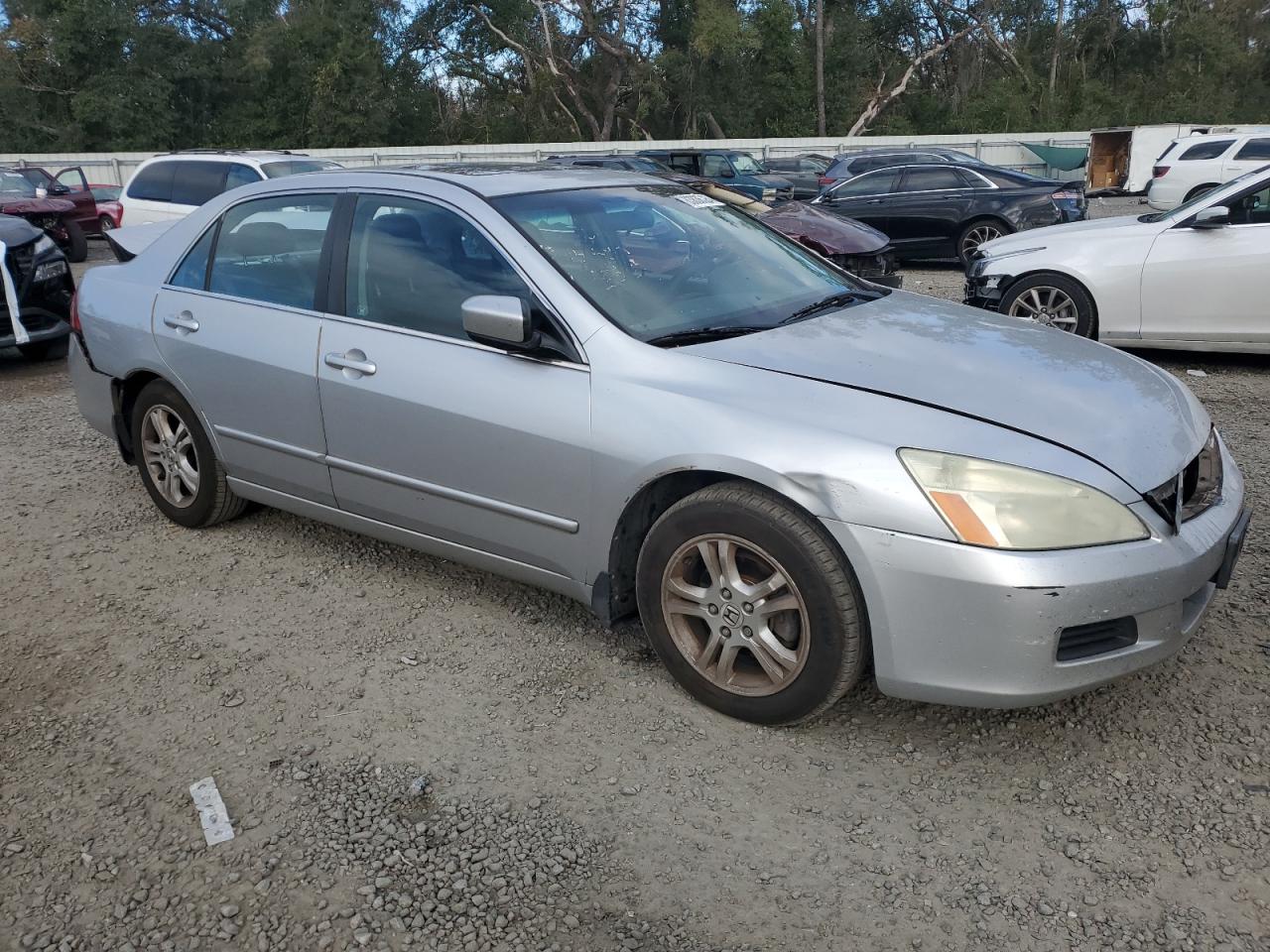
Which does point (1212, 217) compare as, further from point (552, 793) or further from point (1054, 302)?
point (552, 793)

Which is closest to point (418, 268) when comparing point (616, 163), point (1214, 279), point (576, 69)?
point (1214, 279)

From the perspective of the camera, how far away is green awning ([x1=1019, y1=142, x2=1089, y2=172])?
2986 cm

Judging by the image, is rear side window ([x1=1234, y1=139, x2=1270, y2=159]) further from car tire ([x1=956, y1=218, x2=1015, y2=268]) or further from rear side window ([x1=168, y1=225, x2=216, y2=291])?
rear side window ([x1=168, y1=225, x2=216, y2=291])

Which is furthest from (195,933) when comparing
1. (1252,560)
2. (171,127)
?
(171,127)

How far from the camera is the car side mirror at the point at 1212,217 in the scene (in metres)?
7.17

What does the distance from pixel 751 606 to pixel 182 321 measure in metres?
2.83

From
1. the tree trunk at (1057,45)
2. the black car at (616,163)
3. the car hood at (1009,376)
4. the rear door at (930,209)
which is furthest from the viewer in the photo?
the tree trunk at (1057,45)

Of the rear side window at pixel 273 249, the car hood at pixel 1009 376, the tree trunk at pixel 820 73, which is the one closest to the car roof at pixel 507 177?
the rear side window at pixel 273 249

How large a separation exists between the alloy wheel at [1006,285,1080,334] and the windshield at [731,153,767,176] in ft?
43.6

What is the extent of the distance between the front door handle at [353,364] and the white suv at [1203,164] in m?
20.0

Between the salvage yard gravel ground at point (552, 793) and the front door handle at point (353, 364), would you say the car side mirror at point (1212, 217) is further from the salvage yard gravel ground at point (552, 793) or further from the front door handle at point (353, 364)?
the front door handle at point (353, 364)

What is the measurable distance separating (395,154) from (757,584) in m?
31.9

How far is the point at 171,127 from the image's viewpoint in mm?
42594

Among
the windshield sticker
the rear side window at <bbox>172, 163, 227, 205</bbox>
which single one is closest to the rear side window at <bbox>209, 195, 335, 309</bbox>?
the windshield sticker
